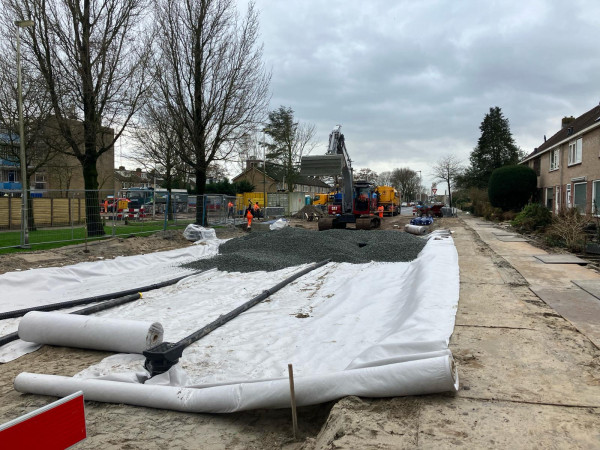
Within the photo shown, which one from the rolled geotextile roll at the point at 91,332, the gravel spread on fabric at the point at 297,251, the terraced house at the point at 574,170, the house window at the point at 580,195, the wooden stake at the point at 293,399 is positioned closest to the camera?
the wooden stake at the point at 293,399

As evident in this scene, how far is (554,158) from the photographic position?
91.7 feet

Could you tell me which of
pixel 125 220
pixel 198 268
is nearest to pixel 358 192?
pixel 125 220

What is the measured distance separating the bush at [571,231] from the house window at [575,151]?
11147 mm

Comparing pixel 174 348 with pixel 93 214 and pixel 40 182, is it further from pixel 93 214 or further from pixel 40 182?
pixel 40 182

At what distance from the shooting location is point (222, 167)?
4219cm

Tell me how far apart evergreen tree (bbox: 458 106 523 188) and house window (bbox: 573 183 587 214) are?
28.1 metres

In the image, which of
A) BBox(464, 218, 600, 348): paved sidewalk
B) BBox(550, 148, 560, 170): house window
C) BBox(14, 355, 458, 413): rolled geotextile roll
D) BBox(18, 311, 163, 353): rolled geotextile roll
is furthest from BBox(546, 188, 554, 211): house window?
BBox(18, 311, 163, 353): rolled geotextile roll

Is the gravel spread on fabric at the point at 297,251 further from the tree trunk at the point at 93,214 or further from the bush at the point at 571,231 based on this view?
the bush at the point at 571,231

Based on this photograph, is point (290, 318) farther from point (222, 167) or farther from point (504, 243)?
point (222, 167)

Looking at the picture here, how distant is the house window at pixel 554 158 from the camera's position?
2709 centimetres

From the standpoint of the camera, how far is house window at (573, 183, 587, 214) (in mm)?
21859

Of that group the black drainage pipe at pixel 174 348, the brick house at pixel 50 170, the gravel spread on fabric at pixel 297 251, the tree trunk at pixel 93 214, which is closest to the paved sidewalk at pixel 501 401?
the black drainage pipe at pixel 174 348

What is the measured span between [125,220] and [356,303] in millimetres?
10681

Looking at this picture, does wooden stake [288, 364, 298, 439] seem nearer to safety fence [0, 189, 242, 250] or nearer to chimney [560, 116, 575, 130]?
safety fence [0, 189, 242, 250]
